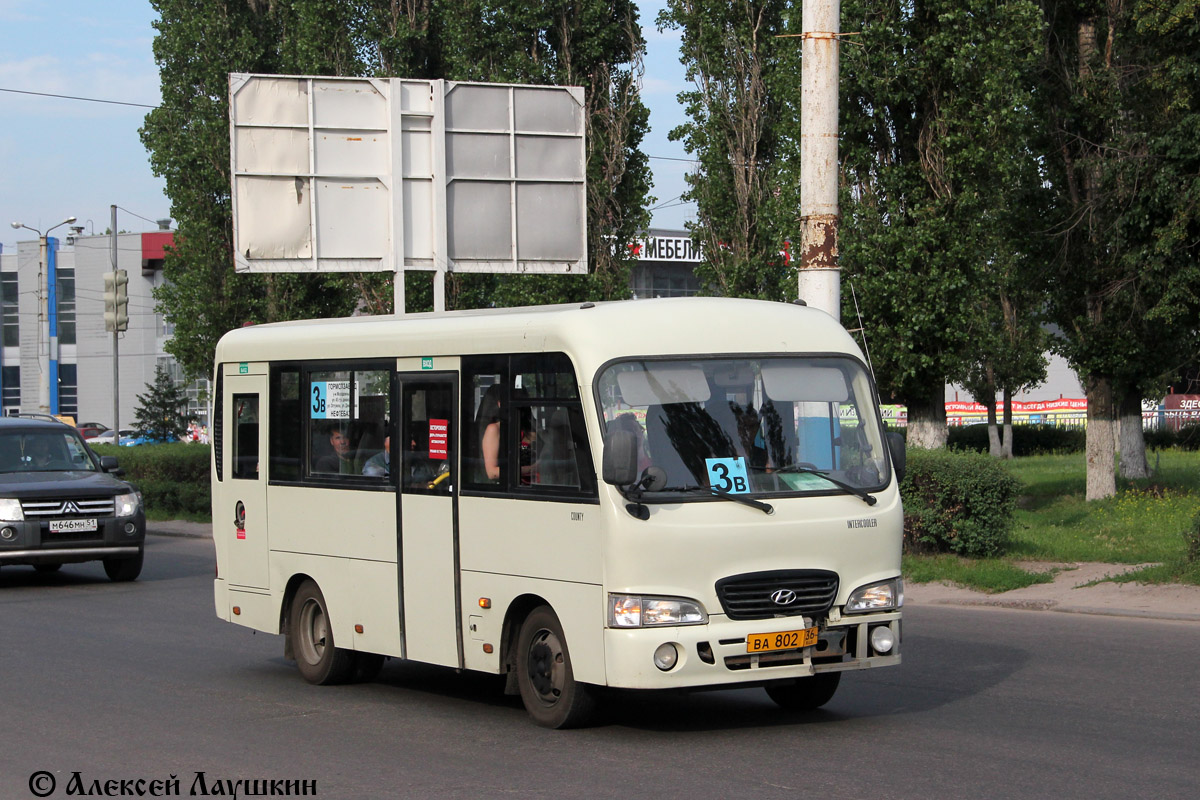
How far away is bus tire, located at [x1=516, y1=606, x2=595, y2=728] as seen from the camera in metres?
8.50

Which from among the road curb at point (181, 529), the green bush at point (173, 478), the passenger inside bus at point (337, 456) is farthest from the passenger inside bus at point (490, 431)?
the green bush at point (173, 478)

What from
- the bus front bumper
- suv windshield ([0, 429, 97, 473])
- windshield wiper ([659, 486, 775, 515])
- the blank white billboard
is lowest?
the bus front bumper

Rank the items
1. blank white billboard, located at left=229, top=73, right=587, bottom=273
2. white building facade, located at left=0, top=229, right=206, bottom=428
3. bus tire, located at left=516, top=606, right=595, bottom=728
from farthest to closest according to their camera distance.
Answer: white building facade, located at left=0, top=229, right=206, bottom=428 < blank white billboard, located at left=229, top=73, right=587, bottom=273 < bus tire, located at left=516, top=606, right=595, bottom=728

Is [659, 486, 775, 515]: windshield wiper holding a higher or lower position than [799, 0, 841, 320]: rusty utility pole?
lower

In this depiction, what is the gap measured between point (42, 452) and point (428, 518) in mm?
11397

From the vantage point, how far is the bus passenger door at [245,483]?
11453 millimetres

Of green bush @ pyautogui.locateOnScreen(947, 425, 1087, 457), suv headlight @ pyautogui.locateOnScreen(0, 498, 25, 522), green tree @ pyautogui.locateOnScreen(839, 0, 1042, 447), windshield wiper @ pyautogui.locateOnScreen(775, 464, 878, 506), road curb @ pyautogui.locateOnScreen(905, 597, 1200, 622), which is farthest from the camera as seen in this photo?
green bush @ pyautogui.locateOnScreen(947, 425, 1087, 457)

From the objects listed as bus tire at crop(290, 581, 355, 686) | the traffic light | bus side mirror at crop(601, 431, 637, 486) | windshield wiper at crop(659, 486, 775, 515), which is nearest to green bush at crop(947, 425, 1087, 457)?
the traffic light

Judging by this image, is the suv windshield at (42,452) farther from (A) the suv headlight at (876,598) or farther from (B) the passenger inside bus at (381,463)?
(A) the suv headlight at (876,598)

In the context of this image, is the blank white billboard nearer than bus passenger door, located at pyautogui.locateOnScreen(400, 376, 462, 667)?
No

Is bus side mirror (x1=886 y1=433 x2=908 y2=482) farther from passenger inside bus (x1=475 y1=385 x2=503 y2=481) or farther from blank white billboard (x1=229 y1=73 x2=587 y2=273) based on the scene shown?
blank white billboard (x1=229 y1=73 x2=587 y2=273)

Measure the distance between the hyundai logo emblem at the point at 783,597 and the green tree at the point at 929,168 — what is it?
47.8 feet

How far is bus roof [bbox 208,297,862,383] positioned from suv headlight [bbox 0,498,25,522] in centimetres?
936

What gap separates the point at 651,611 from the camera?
8047 mm
